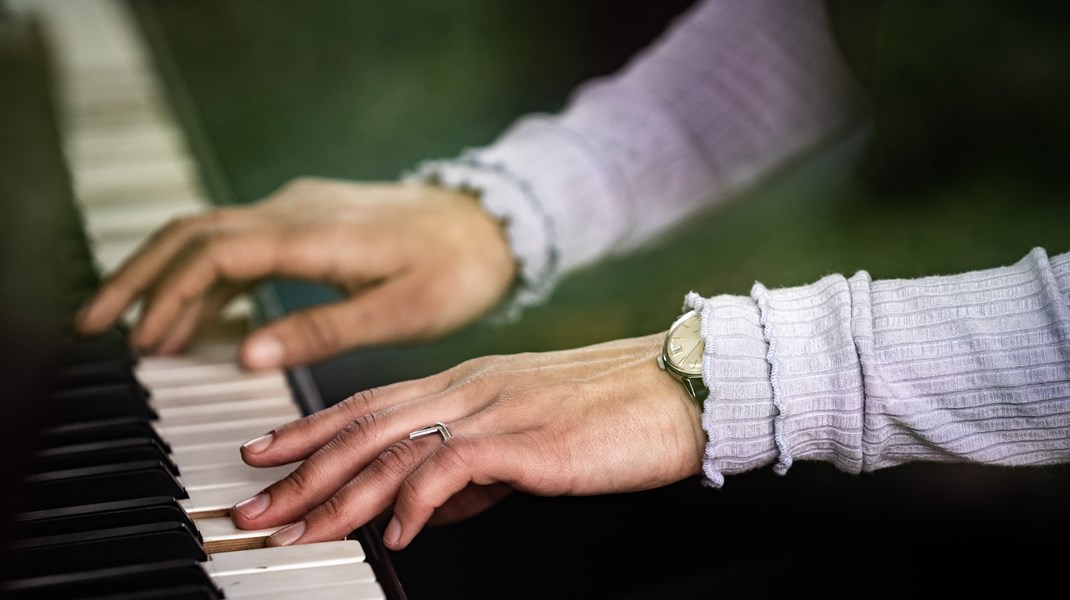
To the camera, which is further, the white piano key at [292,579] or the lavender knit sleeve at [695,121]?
the lavender knit sleeve at [695,121]

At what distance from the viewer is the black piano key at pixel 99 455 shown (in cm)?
61

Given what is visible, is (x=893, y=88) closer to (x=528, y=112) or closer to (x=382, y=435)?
(x=382, y=435)

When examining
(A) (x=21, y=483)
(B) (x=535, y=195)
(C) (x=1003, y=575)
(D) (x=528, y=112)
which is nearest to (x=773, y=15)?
(B) (x=535, y=195)

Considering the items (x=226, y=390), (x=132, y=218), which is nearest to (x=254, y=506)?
(x=226, y=390)

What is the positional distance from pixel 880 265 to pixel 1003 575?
0.43 metres

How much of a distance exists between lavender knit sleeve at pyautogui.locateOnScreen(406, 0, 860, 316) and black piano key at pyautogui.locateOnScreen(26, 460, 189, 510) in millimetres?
517

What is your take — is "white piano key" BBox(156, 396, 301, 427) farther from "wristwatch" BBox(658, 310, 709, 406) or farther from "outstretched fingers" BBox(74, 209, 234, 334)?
"wristwatch" BBox(658, 310, 709, 406)

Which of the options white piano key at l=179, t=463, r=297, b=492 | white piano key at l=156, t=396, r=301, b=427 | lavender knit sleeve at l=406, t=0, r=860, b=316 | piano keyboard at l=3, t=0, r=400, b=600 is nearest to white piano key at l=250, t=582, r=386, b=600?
piano keyboard at l=3, t=0, r=400, b=600

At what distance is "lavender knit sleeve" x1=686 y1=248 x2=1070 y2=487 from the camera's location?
0.53 metres

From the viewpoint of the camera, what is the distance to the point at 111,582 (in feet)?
1.59

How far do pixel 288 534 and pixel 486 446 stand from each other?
0.37 feet

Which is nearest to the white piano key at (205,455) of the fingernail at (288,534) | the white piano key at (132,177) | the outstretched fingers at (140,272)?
the fingernail at (288,534)

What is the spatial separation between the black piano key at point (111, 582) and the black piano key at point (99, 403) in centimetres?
21

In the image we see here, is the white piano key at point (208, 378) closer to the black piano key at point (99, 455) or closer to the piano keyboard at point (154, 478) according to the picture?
the piano keyboard at point (154, 478)
